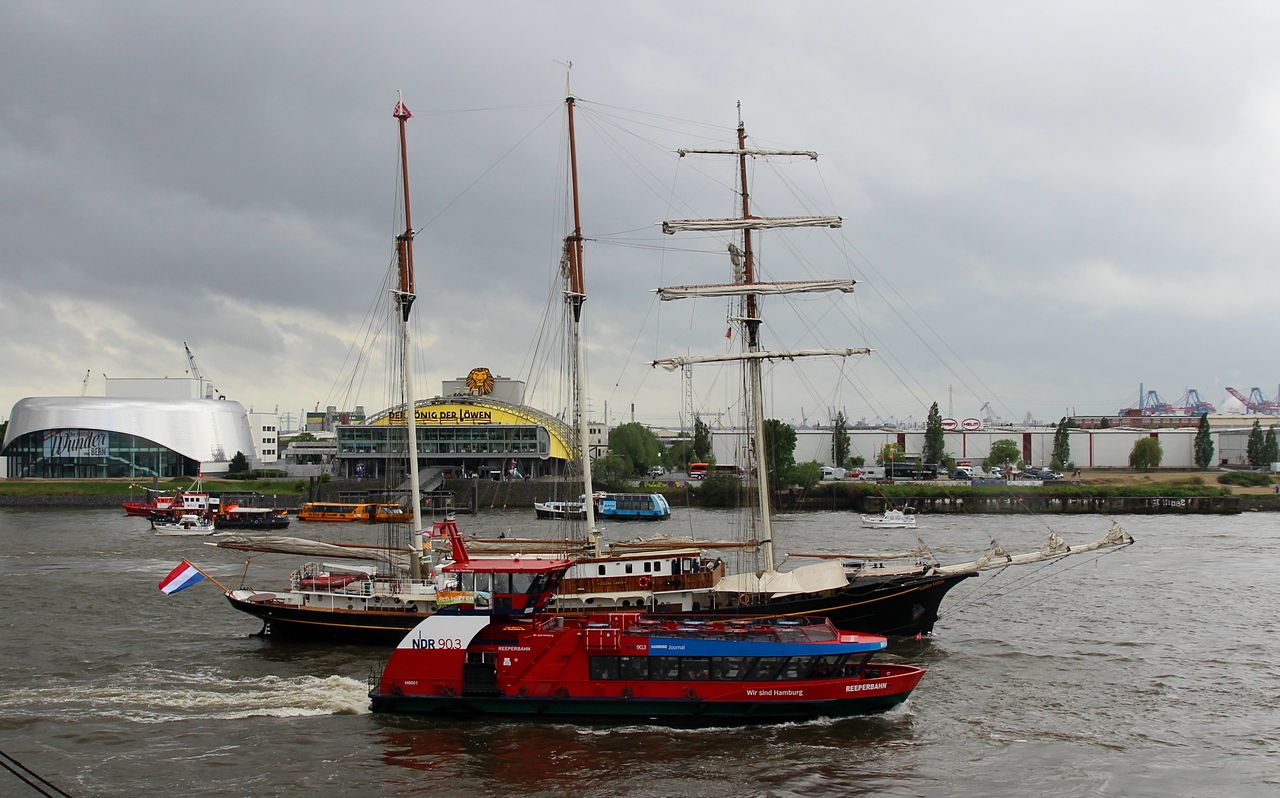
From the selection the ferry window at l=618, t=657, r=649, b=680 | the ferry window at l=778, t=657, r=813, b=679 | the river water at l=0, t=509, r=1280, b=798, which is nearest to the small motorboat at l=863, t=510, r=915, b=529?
the river water at l=0, t=509, r=1280, b=798

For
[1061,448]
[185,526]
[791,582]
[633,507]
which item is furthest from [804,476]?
[791,582]

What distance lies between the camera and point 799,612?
36.4 metres

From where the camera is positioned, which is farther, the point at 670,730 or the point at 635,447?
the point at 635,447

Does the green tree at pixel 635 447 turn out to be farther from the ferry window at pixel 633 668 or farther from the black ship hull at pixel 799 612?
the ferry window at pixel 633 668

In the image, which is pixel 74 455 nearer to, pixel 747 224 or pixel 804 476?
pixel 804 476

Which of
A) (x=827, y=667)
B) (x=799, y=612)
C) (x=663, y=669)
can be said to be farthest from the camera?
(x=799, y=612)

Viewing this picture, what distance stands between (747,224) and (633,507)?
5896cm

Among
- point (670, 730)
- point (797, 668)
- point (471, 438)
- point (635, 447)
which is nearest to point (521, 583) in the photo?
point (670, 730)

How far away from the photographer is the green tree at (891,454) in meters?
158

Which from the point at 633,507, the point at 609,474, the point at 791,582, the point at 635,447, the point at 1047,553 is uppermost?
the point at 635,447

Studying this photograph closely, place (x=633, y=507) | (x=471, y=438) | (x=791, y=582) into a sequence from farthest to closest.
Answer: (x=471, y=438) < (x=633, y=507) < (x=791, y=582)

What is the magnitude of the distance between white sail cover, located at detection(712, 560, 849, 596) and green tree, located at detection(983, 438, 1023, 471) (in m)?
123

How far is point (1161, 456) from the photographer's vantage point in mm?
148625

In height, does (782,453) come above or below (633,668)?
above
